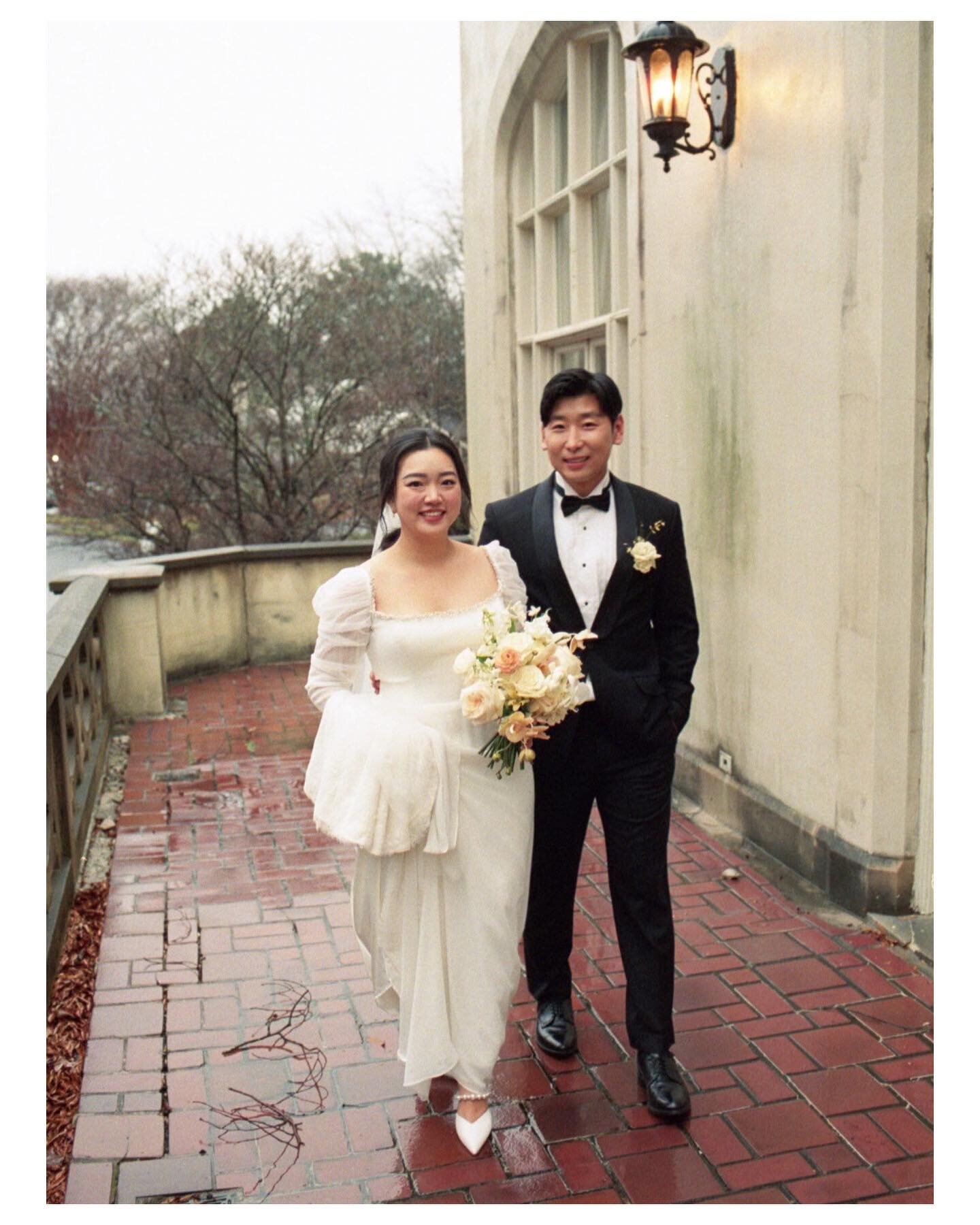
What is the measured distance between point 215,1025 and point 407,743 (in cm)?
159

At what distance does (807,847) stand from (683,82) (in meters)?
3.39

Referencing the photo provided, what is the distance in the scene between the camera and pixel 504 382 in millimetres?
10305

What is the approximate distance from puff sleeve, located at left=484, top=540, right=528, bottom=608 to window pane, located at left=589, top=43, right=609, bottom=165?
5.17 meters

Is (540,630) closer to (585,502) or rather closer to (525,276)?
(585,502)

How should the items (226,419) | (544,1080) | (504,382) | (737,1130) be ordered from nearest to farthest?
(737,1130) → (544,1080) → (504,382) → (226,419)

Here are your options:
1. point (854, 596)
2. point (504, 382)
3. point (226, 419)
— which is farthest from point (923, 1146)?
point (226, 419)

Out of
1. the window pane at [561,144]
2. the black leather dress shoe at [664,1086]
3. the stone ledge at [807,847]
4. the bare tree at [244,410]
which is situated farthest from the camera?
the bare tree at [244,410]

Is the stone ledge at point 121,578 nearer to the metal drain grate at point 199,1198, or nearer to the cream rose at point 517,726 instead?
the metal drain grate at point 199,1198

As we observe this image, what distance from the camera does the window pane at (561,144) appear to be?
8.88m

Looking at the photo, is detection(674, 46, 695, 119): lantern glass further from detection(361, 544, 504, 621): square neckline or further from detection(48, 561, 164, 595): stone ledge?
detection(48, 561, 164, 595): stone ledge

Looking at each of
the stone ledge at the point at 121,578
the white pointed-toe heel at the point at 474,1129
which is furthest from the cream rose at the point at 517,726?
the stone ledge at the point at 121,578

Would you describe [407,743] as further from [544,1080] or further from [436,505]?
[544,1080]

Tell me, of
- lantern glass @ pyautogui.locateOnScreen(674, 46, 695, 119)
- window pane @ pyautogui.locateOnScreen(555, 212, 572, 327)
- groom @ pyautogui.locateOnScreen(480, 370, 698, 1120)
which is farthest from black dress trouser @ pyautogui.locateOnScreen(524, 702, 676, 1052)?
window pane @ pyautogui.locateOnScreen(555, 212, 572, 327)

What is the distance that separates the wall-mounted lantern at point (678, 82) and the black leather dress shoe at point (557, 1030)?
371 centimetres
